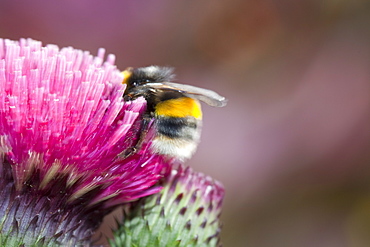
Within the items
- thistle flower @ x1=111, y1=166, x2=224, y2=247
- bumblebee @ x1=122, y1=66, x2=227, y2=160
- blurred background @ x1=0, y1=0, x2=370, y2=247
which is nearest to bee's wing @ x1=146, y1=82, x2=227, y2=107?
bumblebee @ x1=122, y1=66, x2=227, y2=160

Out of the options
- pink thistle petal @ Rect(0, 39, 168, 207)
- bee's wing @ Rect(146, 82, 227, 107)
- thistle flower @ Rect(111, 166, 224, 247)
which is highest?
bee's wing @ Rect(146, 82, 227, 107)

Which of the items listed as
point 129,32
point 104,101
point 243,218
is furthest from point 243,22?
point 104,101

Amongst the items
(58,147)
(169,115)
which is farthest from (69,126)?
(169,115)

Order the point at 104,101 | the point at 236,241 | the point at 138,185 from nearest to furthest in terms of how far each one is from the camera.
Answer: the point at 104,101 → the point at 138,185 → the point at 236,241

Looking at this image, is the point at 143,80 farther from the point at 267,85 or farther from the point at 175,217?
the point at 267,85

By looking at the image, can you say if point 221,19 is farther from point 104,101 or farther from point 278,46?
point 104,101

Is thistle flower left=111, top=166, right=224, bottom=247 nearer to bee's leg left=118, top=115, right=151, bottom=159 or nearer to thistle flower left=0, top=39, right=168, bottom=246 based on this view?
thistle flower left=0, top=39, right=168, bottom=246
